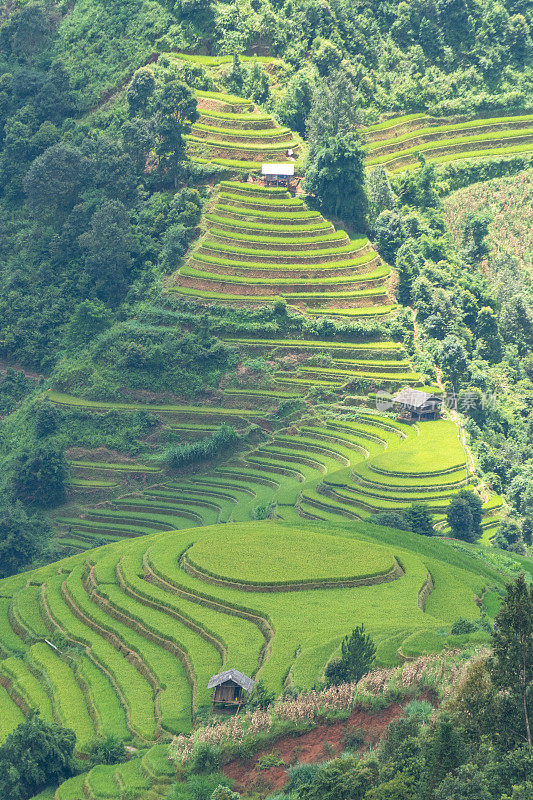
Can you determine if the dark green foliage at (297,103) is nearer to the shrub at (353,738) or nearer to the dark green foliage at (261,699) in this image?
the dark green foliage at (261,699)

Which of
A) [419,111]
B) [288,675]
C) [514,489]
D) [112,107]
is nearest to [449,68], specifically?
[419,111]

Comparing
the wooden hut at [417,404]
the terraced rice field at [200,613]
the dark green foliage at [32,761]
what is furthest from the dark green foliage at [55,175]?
the dark green foliage at [32,761]

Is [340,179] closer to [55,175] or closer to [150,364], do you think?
[150,364]

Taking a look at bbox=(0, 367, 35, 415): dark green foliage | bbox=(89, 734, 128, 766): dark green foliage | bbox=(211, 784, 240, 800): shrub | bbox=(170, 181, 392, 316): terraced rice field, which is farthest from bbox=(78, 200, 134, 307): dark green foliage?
bbox=(211, 784, 240, 800): shrub

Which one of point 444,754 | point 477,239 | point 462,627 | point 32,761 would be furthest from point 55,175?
point 444,754

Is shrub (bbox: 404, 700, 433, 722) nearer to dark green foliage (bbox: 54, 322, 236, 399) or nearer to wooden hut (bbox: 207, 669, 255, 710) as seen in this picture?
wooden hut (bbox: 207, 669, 255, 710)

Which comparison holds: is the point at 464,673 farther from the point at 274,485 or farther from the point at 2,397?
the point at 2,397
